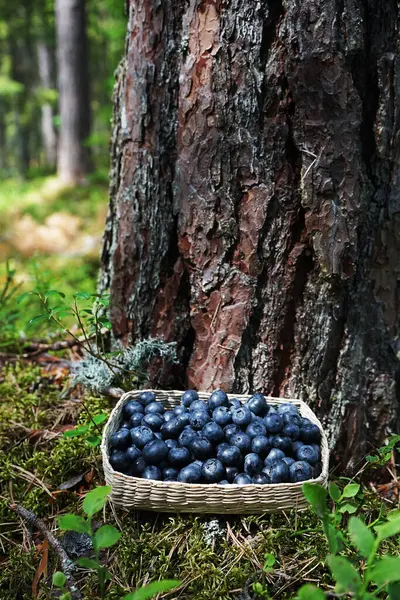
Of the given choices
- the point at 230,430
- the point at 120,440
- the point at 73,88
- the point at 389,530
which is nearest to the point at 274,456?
the point at 230,430

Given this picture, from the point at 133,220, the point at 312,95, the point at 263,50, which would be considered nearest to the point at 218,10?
Answer: the point at 263,50

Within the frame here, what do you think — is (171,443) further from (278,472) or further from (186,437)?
(278,472)

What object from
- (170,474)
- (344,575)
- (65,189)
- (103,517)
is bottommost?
(65,189)

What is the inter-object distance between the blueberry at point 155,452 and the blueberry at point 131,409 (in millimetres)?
198

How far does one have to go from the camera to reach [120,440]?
163cm

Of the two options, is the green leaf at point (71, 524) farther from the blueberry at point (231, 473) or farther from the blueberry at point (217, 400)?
the blueberry at point (217, 400)

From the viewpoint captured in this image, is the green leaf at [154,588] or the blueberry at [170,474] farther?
the blueberry at [170,474]

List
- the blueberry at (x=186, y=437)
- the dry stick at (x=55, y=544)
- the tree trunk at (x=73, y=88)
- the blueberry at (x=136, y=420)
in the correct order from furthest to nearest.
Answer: the tree trunk at (x=73, y=88) → the blueberry at (x=136, y=420) → the blueberry at (x=186, y=437) → the dry stick at (x=55, y=544)

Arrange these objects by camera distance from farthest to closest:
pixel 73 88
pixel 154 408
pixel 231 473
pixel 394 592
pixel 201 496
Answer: pixel 73 88 → pixel 154 408 → pixel 231 473 → pixel 201 496 → pixel 394 592

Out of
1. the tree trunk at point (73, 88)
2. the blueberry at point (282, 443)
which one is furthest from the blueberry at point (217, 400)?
the tree trunk at point (73, 88)

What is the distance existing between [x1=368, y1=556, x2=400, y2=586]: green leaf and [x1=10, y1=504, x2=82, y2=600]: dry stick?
0.79 m

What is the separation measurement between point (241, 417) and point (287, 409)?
7.2 inches

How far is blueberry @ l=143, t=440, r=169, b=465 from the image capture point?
158 centimetres

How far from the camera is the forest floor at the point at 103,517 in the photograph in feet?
4.73
